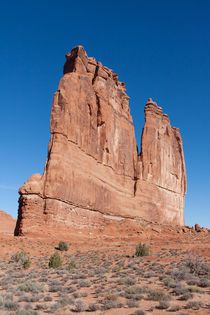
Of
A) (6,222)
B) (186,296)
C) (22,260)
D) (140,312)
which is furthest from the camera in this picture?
(6,222)

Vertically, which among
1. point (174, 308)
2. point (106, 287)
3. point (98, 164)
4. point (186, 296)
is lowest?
point (106, 287)

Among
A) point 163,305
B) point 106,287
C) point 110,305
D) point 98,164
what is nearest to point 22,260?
point 106,287

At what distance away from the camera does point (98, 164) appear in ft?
129

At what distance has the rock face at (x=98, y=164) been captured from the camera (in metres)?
29.8

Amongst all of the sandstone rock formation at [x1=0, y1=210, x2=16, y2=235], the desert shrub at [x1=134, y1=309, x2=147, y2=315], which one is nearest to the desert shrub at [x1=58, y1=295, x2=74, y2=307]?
the desert shrub at [x1=134, y1=309, x2=147, y2=315]

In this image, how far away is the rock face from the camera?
29.8 m

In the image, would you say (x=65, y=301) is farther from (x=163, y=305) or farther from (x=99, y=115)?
(x=99, y=115)

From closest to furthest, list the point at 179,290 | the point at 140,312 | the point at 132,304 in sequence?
the point at 140,312, the point at 132,304, the point at 179,290

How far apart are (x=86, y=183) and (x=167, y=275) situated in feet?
75.5

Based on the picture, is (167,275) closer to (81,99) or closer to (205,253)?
(205,253)

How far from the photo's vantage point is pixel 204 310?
7.72 meters

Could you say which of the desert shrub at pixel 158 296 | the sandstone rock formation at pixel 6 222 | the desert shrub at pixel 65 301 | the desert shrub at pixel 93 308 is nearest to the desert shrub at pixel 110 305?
the desert shrub at pixel 93 308

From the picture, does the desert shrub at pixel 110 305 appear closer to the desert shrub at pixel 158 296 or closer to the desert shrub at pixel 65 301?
the desert shrub at pixel 158 296

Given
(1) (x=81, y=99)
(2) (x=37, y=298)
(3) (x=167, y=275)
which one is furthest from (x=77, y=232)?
(2) (x=37, y=298)
